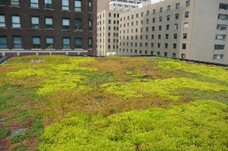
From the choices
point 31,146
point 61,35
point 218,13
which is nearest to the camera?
point 31,146

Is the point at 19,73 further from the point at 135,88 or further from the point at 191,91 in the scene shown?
the point at 191,91

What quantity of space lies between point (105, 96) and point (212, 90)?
23.2 ft

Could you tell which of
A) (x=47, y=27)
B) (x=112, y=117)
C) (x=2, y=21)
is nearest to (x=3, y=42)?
(x=2, y=21)

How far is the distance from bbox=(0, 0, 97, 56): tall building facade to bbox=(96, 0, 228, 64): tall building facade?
30336 mm

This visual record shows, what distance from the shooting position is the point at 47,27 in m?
38.8

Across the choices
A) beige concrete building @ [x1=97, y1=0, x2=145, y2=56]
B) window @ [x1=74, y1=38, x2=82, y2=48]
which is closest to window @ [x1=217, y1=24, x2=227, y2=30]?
window @ [x1=74, y1=38, x2=82, y2=48]

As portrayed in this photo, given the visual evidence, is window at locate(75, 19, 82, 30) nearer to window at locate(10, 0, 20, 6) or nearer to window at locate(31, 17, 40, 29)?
window at locate(31, 17, 40, 29)

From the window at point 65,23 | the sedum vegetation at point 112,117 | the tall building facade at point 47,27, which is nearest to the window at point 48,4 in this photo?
the tall building facade at point 47,27

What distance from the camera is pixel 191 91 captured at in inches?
464

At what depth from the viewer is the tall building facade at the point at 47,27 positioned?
36125 mm

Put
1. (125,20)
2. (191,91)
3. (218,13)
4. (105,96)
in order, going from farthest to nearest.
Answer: (125,20) < (218,13) < (191,91) < (105,96)

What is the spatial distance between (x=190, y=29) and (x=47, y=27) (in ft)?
133

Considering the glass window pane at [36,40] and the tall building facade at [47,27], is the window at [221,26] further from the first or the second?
the glass window pane at [36,40]

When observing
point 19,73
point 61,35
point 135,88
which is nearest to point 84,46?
point 61,35
